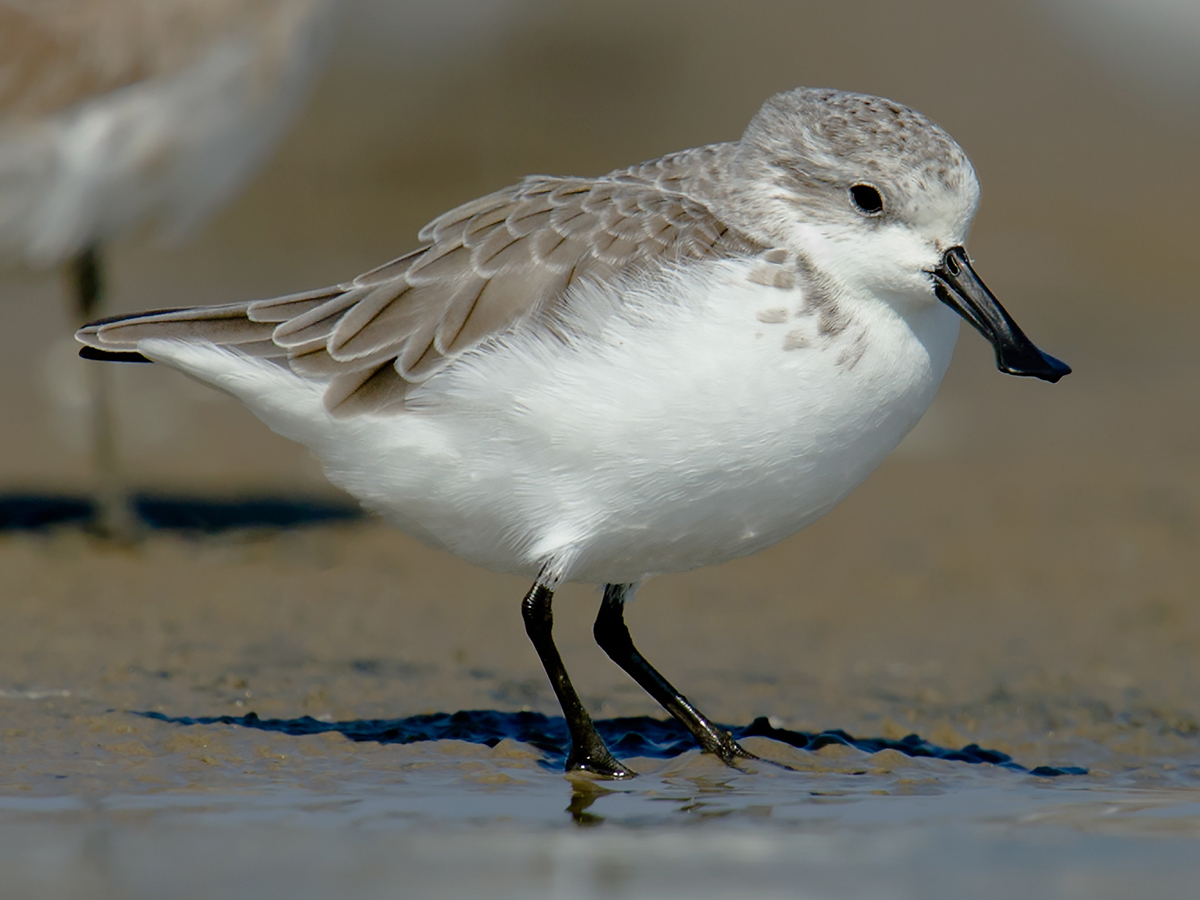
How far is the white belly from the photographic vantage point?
4711 millimetres

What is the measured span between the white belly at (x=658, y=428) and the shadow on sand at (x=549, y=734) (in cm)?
67

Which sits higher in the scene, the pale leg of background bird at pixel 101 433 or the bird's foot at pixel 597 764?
the pale leg of background bird at pixel 101 433

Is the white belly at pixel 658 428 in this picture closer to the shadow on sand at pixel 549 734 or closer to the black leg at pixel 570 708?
the black leg at pixel 570 708

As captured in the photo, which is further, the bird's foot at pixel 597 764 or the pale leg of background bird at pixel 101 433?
the pale leg of background bird at pixel 101 433

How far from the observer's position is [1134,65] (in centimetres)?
1867

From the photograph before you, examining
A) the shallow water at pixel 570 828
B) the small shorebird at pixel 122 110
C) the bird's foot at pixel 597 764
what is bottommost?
the shallow water at pixel 570 828

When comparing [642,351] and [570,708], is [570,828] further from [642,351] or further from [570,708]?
[642,351]

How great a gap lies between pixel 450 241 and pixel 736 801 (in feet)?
6.16

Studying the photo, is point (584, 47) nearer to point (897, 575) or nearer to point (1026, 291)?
point (1026, 291)

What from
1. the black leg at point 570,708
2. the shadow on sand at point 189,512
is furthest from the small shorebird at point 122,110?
the black leg at point 570,708

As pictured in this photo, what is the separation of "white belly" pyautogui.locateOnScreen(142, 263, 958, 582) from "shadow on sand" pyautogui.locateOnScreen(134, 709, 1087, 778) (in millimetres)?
670

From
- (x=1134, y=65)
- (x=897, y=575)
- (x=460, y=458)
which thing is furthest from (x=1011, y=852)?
(x=1134, y=65)

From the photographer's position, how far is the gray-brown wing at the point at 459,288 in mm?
5031

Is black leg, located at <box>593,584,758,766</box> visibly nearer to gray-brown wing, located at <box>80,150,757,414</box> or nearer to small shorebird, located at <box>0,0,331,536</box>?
gray-brown wing, located at <box>80,150,757,414</box>
